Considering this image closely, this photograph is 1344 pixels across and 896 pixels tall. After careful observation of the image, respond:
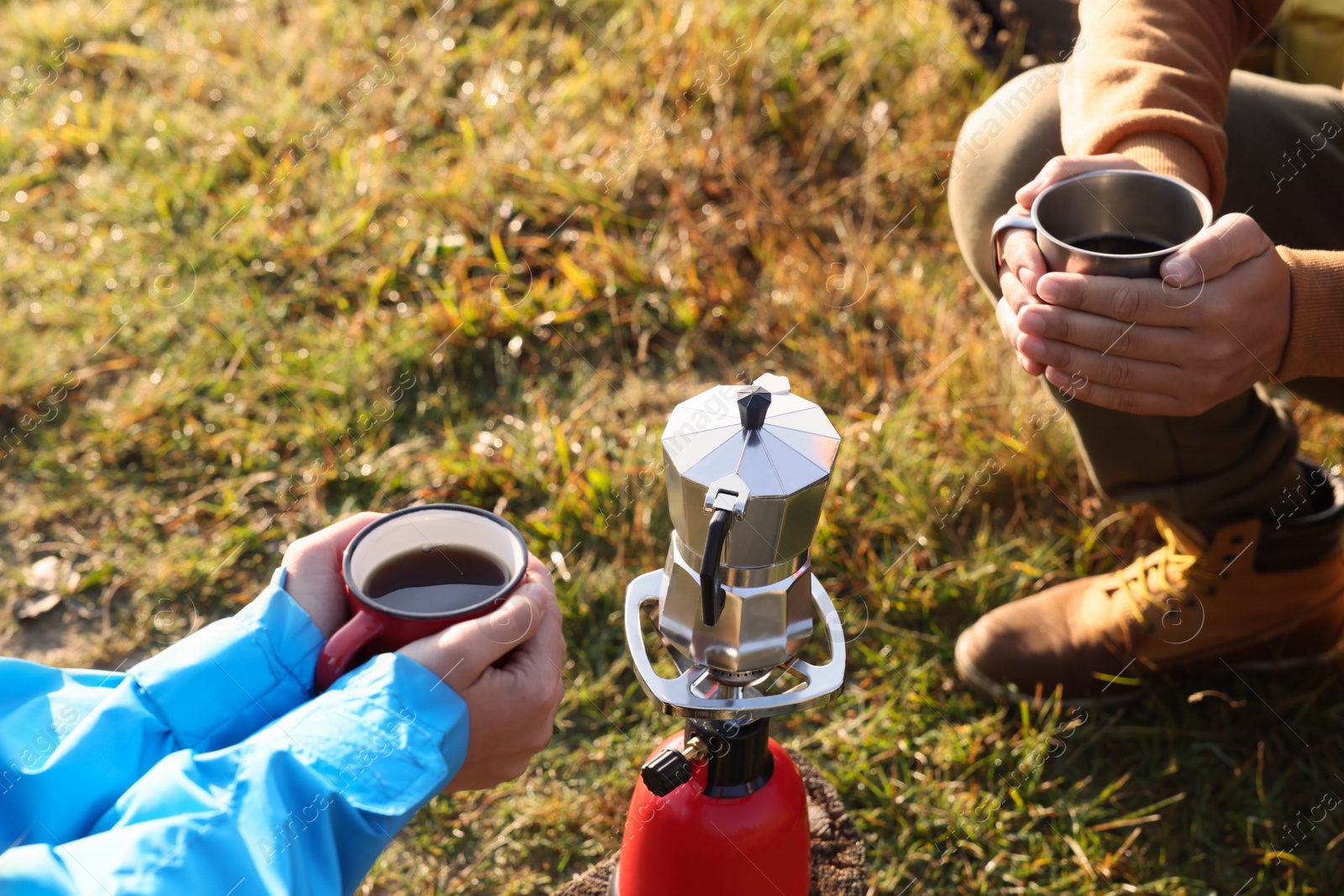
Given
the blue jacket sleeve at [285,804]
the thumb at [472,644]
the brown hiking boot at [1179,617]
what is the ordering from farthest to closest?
the brown hiking boot at [1179,617], the thumb at [472,644], the blue jacket sleeve at [285,804]

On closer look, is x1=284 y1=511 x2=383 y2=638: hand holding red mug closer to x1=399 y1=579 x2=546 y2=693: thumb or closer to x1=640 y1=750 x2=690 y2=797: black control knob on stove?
x1=399 y1=579 x2=546 y2=693: thumb

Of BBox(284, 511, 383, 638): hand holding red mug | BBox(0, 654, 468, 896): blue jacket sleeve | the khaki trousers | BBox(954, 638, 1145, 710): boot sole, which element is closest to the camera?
BBox(0, 654, 468, 896): blue jacket sleeve

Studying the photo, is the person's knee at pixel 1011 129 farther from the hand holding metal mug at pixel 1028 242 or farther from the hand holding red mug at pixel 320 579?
the hand holding red mug at pixel 320 579

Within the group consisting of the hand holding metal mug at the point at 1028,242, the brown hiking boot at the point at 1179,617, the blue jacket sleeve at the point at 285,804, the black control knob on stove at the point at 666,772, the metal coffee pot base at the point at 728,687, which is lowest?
the brown hiking boot at the point at 1179,617

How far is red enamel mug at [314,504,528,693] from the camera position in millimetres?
1202

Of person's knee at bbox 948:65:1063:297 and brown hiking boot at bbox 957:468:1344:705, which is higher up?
person's knee at bbox 948:65:1063:297

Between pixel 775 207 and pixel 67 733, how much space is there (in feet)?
7.08

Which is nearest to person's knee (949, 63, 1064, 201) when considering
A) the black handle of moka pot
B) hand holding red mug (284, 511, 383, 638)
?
the black handle of moka pot

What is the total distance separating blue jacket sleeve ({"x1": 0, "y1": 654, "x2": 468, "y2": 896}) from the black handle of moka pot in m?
0.31

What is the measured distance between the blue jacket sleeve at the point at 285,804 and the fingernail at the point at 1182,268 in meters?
0.96

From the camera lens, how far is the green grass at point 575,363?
6.28 feet

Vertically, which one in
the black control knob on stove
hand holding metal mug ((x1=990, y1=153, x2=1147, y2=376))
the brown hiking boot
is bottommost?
the brown hiking boot

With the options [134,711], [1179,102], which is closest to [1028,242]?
[1179,102]

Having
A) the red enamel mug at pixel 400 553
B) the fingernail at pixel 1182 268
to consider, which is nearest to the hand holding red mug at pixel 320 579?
the red enamel mug at pixel 400 553
